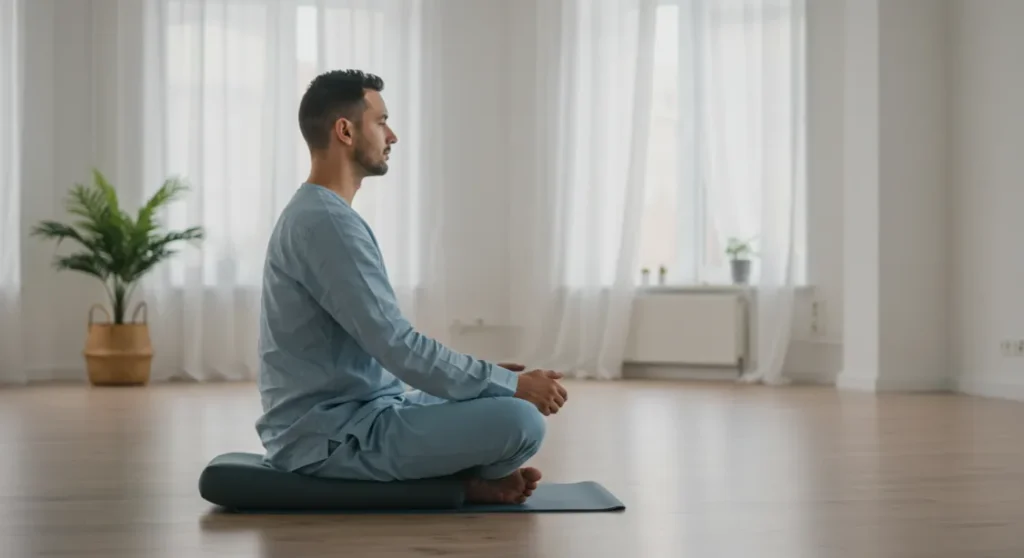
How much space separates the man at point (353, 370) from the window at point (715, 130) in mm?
5994

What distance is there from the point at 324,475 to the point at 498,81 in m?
6.68

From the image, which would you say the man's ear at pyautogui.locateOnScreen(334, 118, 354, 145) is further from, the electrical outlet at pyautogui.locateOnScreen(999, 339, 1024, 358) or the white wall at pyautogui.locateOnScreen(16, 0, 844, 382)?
the white wall at pyautogui.locateOnScreen(16, 0, 844, 382)

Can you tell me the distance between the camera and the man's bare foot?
120 inches

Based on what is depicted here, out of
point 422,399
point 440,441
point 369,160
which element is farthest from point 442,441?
point 369,160

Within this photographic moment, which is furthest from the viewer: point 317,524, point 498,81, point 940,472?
point 498,81

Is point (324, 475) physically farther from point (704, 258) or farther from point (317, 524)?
point (704, 258)

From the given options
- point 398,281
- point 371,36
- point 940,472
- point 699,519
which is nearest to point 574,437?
point 940,472

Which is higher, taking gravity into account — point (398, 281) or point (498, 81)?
point (498, 81)

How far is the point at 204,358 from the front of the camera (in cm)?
871

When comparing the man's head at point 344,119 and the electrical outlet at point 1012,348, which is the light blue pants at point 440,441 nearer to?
the man's head at point 344,119

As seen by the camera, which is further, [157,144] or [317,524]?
[157,144]

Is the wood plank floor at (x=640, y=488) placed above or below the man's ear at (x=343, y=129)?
below

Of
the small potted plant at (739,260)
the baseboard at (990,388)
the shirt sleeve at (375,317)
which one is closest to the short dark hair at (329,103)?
the shirt sleeve at (375,317)

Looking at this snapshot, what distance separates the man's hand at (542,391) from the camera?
293cm
